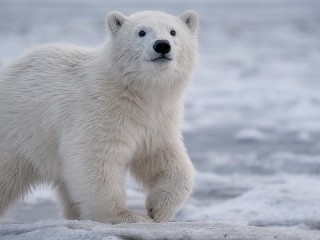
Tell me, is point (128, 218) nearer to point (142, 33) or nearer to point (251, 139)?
point (142, 33)

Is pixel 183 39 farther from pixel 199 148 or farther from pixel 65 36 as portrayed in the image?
pixel 65 36

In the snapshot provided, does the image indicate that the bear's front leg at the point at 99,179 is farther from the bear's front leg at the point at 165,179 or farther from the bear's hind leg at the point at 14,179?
the bear's hind leg at the point at 14,179

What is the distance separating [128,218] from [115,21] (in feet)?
3.84

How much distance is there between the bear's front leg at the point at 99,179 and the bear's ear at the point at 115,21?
0.71 meters

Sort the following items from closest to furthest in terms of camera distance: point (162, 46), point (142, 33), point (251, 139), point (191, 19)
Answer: point (162, 46) < point (142, 33) < point (191, 19) < point (251, 139)

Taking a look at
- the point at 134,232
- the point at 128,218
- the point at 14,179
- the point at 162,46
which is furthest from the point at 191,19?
the point at 134,232

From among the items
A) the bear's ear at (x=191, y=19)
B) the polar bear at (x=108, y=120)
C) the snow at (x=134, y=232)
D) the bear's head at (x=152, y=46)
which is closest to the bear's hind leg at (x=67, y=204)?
the polar bear at (x=108, y=120)

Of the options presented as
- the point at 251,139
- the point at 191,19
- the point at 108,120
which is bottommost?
the point at 251,139

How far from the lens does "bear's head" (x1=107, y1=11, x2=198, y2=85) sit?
14.2ft

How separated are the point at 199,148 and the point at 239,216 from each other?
2838 mm

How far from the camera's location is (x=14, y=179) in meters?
4.73

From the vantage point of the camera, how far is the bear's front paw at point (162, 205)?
180 inches

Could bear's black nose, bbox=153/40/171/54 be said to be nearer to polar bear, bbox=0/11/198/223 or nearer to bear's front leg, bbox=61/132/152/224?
polar bear, bbox=0/11/198/223

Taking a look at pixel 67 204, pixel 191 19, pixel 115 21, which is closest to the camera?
pixel 115 21
